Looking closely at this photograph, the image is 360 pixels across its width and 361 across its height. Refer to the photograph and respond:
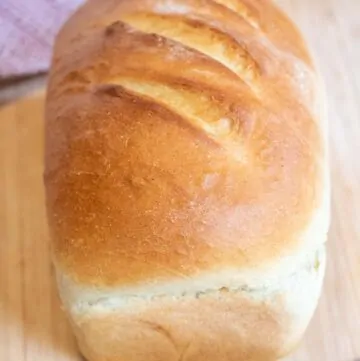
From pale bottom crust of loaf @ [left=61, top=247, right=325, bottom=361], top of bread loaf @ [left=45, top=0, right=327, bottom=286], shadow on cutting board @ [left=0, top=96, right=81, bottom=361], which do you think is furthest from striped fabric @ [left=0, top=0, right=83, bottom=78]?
pale bottom crust of loaf @ [left=61, top=247, right=325, bottom=361]

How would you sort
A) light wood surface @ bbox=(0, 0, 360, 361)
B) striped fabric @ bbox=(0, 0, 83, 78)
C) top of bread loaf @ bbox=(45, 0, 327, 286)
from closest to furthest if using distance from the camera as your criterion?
1. top of bread loaf @ bbox=(45, 0, 327, 286)
2. light wood surface @ bbox=(0, 0, 360, 361)
3. striped fabric @ bbox=(0, 0, 83, 78)

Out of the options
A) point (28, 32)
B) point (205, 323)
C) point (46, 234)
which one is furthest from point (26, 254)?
point (28, 32)

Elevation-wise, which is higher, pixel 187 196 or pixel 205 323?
pixel 187 196

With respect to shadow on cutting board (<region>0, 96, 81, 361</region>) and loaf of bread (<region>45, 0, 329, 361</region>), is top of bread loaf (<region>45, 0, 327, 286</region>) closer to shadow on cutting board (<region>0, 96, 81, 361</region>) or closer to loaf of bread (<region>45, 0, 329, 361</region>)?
loaf of bread (<region>45, 0, 329, 361</region>)

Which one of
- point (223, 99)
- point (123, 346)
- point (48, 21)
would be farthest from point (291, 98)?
point (48, 21)

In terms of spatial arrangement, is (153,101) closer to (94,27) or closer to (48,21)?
(94,27)

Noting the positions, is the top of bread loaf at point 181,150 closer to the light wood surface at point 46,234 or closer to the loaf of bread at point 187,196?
the loaf of bread at point 187,196

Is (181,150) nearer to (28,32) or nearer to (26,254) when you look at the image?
(26,254)

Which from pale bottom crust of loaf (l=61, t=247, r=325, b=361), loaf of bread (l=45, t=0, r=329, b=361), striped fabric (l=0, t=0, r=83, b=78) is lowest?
pale bottom crust of loaf (l=61, t=247, r=325, b=361)
